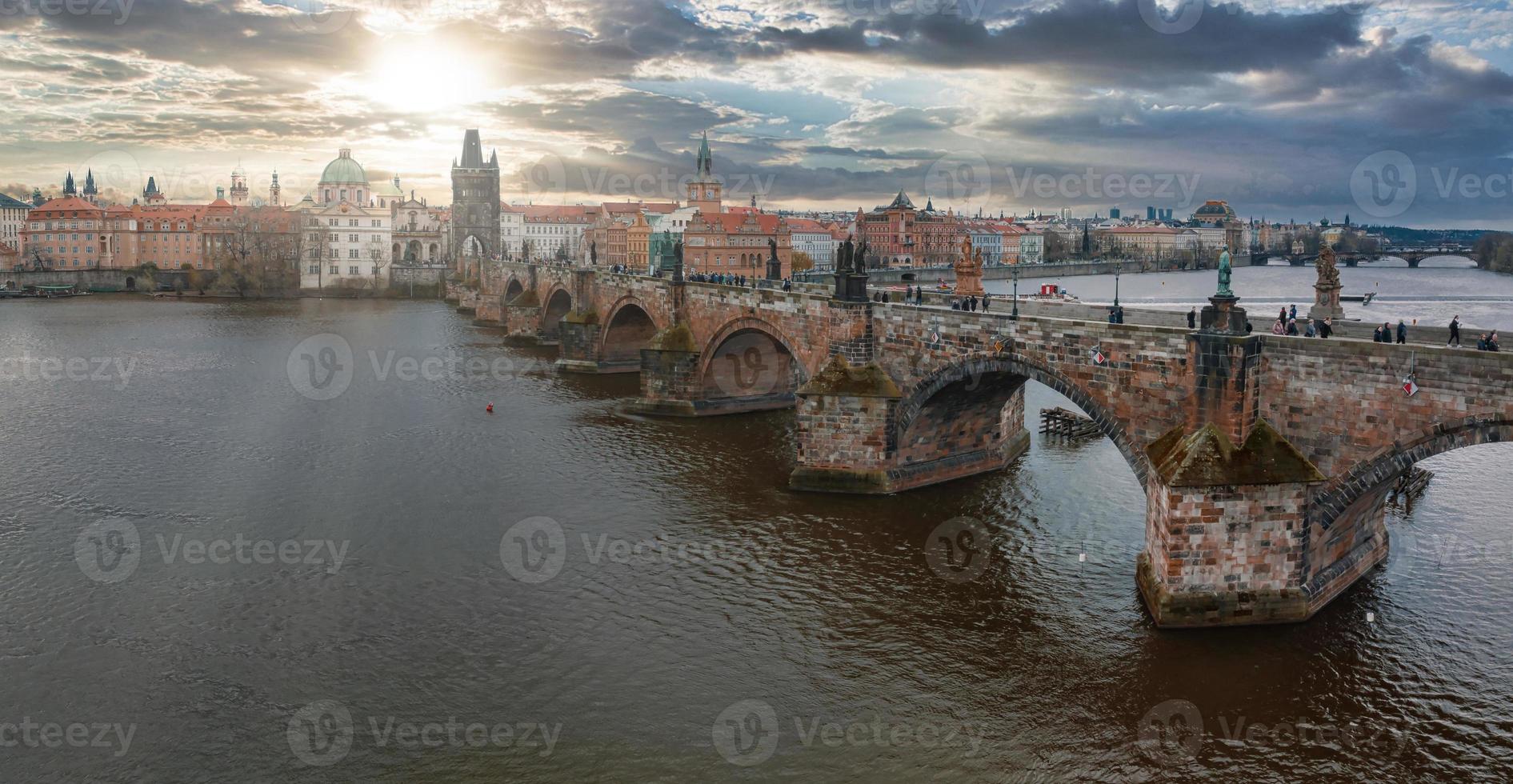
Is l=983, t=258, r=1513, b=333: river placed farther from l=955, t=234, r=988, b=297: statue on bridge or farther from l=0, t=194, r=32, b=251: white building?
l=0, t=194, r=32, b=251: white building

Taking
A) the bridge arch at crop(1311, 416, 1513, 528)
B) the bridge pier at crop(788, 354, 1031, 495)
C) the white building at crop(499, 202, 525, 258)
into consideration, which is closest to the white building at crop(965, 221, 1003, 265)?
the white building at crop(499, 202, 525, 258)

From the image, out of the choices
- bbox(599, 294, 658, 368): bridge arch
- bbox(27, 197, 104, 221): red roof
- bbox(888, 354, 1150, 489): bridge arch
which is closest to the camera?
bbox(888, 354, 1150, 489): bridge arch

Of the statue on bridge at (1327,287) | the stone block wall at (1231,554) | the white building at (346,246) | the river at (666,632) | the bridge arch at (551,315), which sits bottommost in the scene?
the river at (666,632)

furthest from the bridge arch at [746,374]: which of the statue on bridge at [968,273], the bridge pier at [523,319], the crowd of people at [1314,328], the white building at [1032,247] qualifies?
Result: the white building at [1032,247]

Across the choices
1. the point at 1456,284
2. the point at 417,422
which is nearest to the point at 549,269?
the point at 417,422

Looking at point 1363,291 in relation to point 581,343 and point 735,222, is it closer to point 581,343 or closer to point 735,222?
point 735,222

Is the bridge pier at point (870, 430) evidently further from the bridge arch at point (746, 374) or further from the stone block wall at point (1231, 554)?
the bridge arch at point (746, 374)
